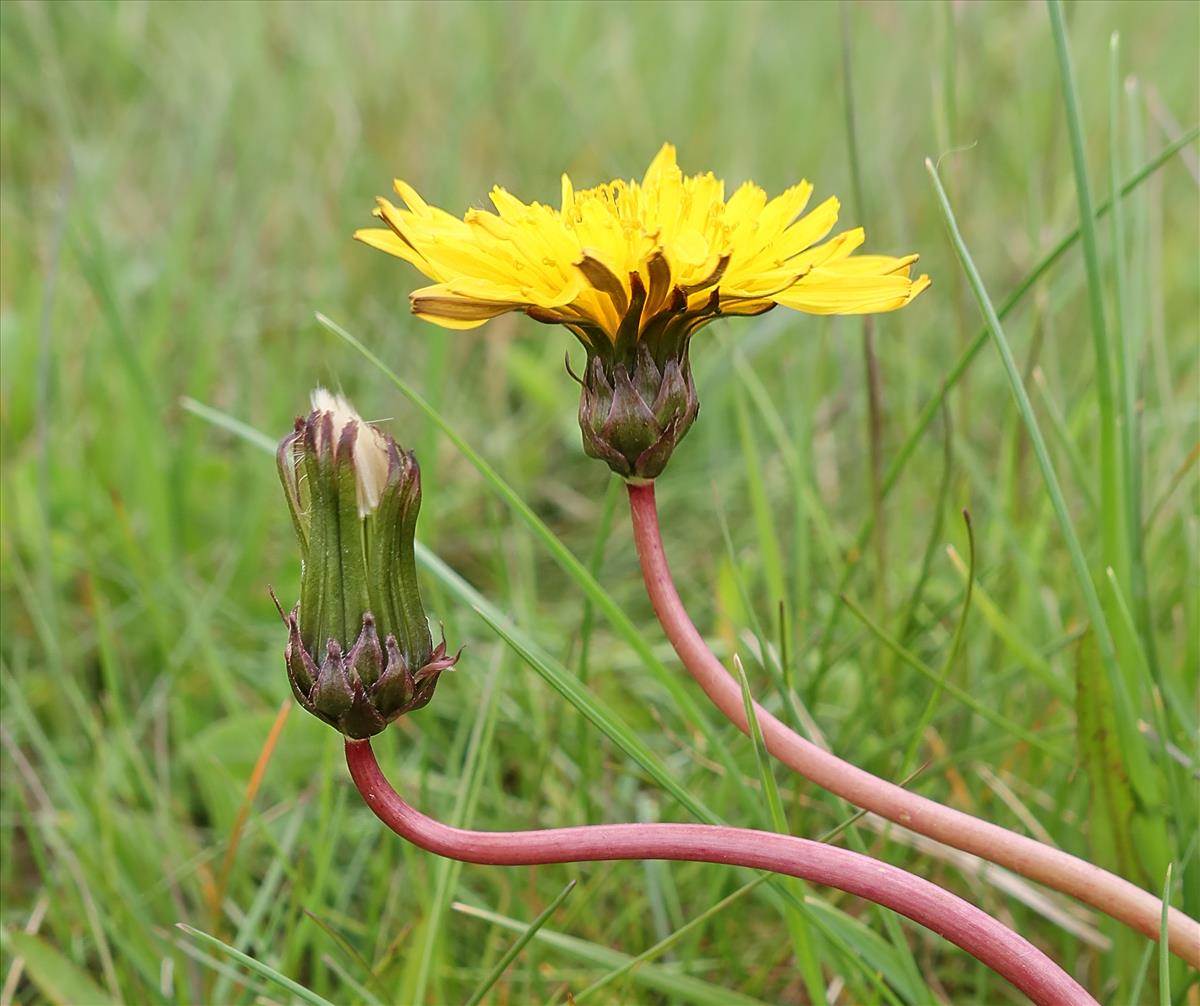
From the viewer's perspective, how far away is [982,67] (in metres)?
1.98

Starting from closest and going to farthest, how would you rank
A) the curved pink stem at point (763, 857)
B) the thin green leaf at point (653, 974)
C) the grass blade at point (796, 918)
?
the curved pink stem at point (763, 857) < the grass blade at point (796, 918) < the thin green leaf at point (653, 974)

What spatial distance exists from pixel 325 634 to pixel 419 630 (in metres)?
0.05

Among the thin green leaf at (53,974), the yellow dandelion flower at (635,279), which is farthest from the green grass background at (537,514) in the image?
the yellow dandelion flower at (635,279)

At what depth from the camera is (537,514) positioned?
1629 mm

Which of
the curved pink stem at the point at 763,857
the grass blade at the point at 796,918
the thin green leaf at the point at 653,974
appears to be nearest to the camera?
the curved pink stem at the point at 763,857

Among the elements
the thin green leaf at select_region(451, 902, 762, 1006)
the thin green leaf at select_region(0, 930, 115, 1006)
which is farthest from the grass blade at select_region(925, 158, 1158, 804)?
the thin green leaf at select_region(0, 930, 115, 1006)

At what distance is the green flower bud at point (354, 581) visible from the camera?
58 cm

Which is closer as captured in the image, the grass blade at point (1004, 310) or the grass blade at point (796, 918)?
the grass blade at point (796, 918)

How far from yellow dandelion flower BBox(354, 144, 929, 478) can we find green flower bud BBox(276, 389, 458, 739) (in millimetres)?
91

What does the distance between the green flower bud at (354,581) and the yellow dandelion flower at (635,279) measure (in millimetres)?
91

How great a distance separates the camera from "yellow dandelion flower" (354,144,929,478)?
0.60 m

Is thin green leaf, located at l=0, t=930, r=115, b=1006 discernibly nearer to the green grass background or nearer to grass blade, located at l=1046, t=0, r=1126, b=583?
the green grass background

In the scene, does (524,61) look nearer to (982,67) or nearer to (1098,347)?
(982,67)

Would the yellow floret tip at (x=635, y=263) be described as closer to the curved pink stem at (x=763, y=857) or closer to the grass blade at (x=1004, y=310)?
the grass blade at (x=1004, y=310)
